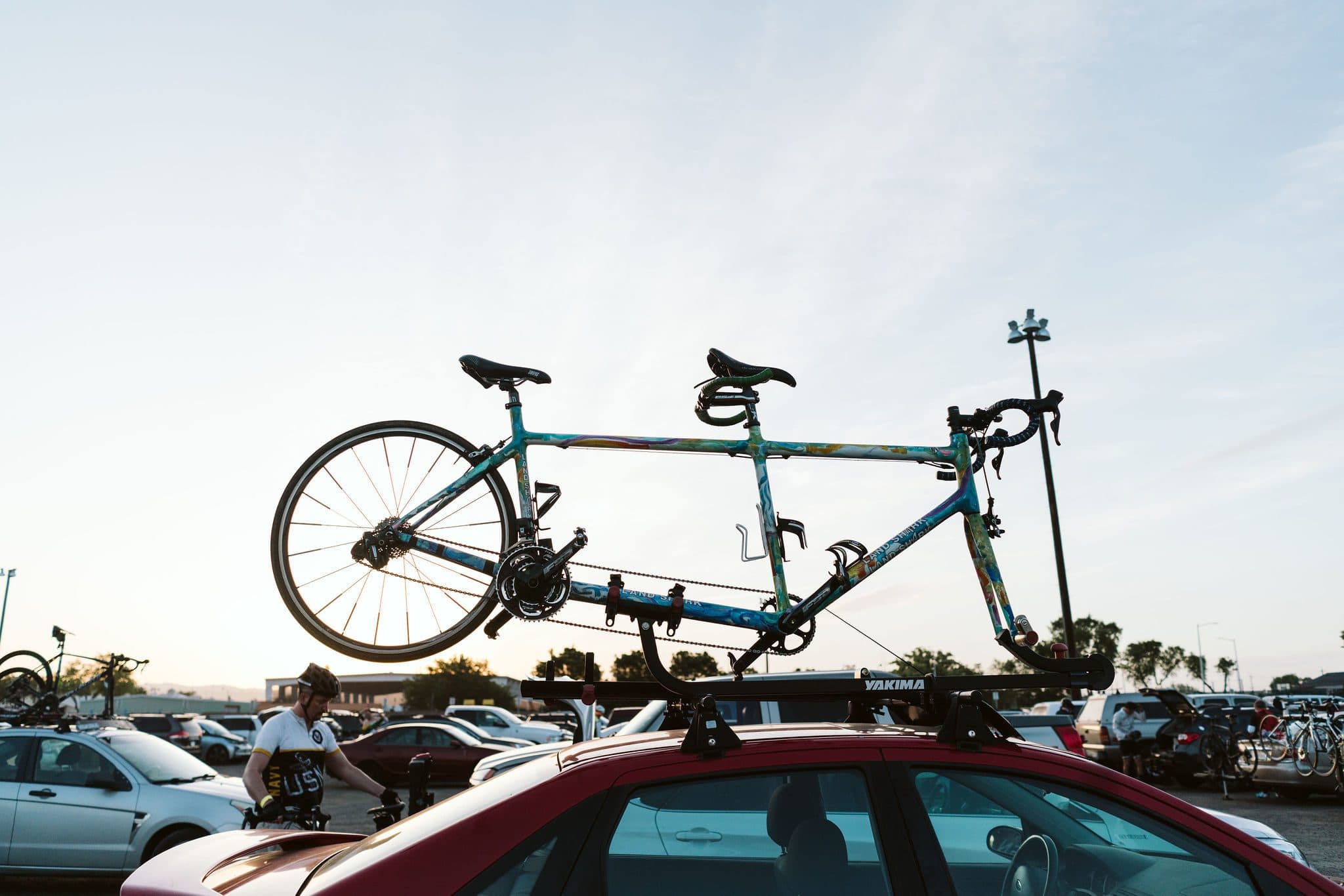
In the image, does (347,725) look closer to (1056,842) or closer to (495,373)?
(495,373)

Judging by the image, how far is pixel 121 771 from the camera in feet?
30.7

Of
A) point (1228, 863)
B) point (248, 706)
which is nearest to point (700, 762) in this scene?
point (1228, 863)

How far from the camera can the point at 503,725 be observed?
102 feet

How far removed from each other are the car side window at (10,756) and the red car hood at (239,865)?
7580 millimetres

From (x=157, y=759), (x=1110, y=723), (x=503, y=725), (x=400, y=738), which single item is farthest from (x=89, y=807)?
(x=503, y=725)

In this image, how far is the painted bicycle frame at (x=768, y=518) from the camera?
3979 mm

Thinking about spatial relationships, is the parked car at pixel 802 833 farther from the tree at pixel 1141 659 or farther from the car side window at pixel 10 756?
the tree at pixel 1141 659

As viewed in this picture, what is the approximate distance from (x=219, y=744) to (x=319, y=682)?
30.3 m

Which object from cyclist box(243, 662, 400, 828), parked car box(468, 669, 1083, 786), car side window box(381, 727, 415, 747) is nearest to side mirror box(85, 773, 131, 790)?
parked car box(468, 669, 1083, 786)

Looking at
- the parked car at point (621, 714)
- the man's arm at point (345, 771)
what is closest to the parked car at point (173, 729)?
the parked car at point (621, 714)

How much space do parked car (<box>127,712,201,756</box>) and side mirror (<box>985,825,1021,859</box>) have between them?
33064 mm

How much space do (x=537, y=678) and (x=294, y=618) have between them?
155cm

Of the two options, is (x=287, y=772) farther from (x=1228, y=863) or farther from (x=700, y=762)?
(x=1228, y=863)

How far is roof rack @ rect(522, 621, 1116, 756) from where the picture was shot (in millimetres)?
2549
